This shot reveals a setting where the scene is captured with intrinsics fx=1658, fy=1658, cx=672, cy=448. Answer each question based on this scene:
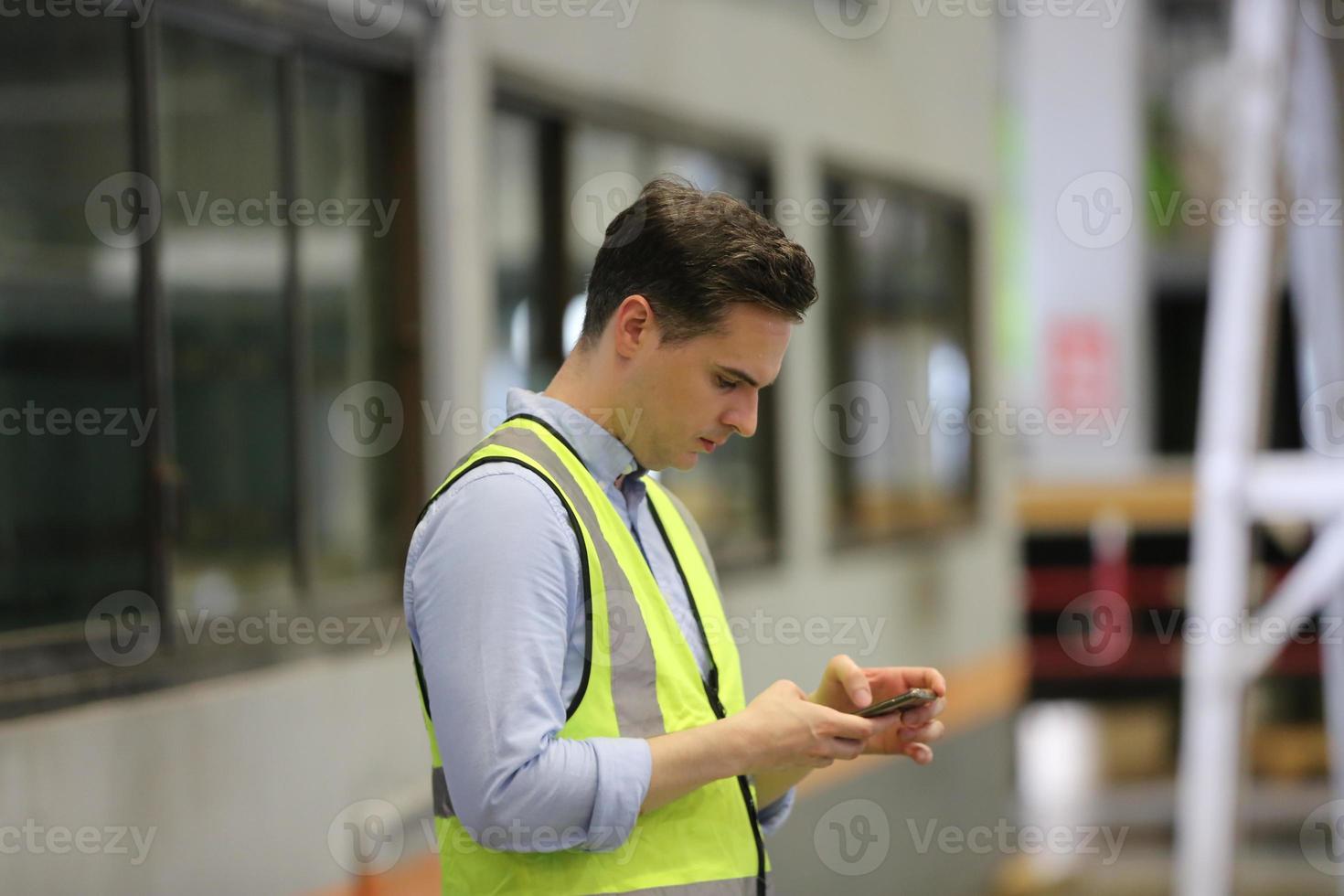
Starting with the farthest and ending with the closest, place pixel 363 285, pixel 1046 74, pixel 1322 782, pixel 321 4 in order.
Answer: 1. pixel 1046 74
2. pixel 1322 782
3. pixel 363 285
4. pixel 321 4

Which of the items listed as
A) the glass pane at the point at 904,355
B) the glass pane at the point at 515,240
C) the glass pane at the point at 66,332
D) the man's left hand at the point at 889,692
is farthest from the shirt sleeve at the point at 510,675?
the glass pane at the point at 904,355

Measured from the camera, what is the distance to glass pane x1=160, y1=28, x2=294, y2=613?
3.92m

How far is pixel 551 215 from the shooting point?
18.3ft

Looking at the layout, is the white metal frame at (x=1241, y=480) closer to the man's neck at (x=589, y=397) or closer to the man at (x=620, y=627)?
the man at (x=620, y=627)

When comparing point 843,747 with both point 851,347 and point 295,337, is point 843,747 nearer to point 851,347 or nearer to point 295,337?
point 295,337

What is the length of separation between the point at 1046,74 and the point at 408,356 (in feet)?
48.6

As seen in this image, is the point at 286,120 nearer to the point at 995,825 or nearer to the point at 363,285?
the point at 363,285

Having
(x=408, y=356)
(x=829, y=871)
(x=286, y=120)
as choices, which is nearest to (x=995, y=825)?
(x=829, y=871)

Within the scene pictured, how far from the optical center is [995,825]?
880 centimetres

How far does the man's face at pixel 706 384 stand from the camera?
2.04 meters

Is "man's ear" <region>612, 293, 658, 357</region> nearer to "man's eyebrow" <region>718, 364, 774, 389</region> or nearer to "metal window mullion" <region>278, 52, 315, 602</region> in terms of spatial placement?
"man's eyebrow" <region>718, 364, 774, 389</region>

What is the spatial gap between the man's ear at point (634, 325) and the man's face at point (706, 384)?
0.06ft

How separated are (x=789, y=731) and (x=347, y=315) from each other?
2942 millimetres

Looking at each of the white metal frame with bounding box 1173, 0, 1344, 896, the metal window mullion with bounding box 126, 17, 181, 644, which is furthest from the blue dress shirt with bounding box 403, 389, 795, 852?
the white metal frame with bounding box 1173, 0, 1344, 896
